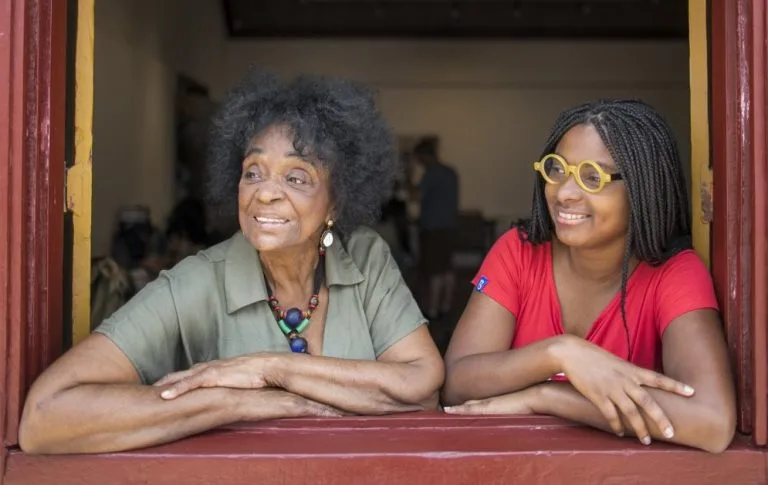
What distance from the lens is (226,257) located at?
9.07ft

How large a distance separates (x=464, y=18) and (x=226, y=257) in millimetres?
9922

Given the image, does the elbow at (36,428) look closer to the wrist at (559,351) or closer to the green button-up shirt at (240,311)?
the green button-up shirt at (240,311)

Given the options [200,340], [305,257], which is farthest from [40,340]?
[305,257]

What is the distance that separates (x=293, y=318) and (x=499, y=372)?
63cm

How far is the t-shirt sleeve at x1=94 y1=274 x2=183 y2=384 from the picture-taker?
246cm

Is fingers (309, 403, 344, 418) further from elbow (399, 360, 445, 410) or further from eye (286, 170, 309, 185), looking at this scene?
eye (286, 170, 309, 185)

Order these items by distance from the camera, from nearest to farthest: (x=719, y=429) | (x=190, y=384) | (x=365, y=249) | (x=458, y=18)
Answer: (x=719, y=429), (x=190, y=384), (x=365, y=249), (x=458, y=18)

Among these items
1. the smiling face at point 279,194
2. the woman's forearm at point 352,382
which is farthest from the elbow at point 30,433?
the smiling face at point 279,194

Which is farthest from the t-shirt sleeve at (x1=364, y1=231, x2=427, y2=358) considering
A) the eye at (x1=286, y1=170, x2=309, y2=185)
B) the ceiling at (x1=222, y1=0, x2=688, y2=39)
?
the ceiling at (x1=222, y1=0, x2=688, y2=39)

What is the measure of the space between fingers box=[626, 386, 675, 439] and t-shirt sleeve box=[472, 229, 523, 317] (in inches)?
23.1

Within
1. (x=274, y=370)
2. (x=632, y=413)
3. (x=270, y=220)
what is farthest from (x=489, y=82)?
(x=632, y=413)

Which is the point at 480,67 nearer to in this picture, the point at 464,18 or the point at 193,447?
the point at 464,18

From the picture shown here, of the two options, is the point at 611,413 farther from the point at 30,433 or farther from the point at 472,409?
the point at 30,433

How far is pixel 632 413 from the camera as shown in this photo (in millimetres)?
2273
